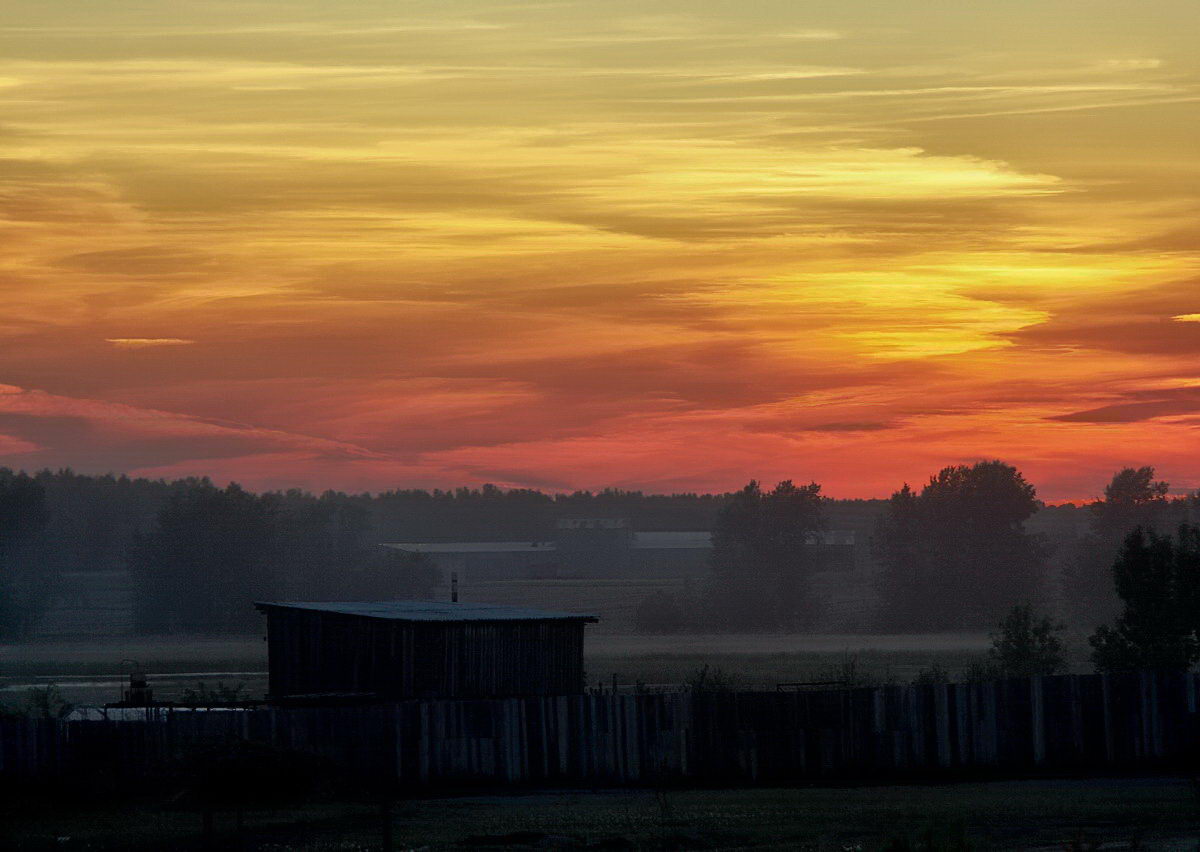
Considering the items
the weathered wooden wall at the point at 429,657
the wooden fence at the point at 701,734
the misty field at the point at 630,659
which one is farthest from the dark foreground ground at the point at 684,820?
the misty field at the point at 630,659

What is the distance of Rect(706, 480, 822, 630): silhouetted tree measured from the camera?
151250mm

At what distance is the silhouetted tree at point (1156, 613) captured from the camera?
192 ft

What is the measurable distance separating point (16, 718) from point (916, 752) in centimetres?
2123

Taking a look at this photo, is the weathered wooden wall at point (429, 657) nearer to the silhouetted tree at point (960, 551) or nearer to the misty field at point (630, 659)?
the misty field at point (630, 659)

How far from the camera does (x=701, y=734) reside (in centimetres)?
4119

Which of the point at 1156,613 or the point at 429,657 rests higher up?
the point at 1156,613

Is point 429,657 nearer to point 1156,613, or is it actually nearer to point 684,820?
point 684,820

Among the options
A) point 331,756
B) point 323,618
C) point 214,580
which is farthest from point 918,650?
point 331,756

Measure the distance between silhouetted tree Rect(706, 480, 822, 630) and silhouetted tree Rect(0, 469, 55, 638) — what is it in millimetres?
54984

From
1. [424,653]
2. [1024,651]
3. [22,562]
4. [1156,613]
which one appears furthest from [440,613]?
[22,562]

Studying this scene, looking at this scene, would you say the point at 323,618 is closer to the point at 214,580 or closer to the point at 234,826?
the point at 234,826

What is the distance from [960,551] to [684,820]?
11875cm

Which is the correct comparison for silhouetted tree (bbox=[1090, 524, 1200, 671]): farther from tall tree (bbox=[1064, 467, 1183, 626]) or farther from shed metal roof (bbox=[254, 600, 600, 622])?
tall tree (bbox=[1064, 467, 1183, 626])

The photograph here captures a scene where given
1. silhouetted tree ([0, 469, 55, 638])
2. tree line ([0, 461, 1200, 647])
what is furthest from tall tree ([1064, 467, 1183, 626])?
silhouetted tree ([0, 469, 55, 638])
